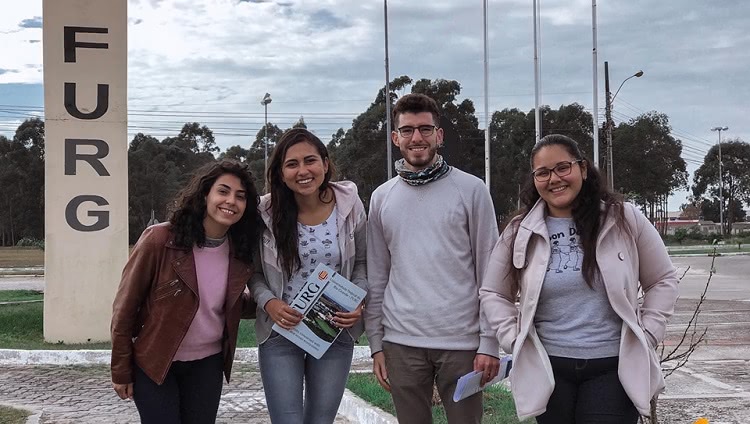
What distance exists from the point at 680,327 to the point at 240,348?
700 cm

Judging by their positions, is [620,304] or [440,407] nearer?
[620,304]

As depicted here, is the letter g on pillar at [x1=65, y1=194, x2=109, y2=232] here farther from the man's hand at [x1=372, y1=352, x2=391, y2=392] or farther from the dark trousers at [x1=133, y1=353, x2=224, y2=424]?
the man's hand at [x1=372, y1=352, x2=391, y2=392]

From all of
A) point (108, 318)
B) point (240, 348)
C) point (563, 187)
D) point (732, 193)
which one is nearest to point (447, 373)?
point (563, 187)

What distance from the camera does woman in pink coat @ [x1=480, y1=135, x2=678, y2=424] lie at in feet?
9.76

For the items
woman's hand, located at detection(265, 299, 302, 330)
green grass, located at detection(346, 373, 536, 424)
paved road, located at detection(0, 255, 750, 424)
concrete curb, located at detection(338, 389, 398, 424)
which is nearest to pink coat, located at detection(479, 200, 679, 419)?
woman's hand, located at detection(265, 299, 302, 330)

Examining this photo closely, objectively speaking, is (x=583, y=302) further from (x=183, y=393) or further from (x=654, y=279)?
(x=183, y=393)

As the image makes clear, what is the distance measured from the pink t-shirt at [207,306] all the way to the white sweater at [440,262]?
0.76 meters

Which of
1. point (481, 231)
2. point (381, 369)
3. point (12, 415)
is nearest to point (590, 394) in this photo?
point (481, 231)

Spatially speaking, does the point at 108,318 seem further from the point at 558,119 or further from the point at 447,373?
the point at 558,119

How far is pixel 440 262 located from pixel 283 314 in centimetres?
75

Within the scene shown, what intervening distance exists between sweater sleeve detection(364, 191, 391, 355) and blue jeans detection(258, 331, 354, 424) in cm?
15

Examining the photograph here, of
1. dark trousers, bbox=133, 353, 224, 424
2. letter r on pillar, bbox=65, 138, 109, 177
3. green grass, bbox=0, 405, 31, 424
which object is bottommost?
green grass, bbox=0, 405, 31, 424

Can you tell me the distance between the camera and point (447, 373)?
136 inches

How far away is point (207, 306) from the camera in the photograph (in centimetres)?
351
